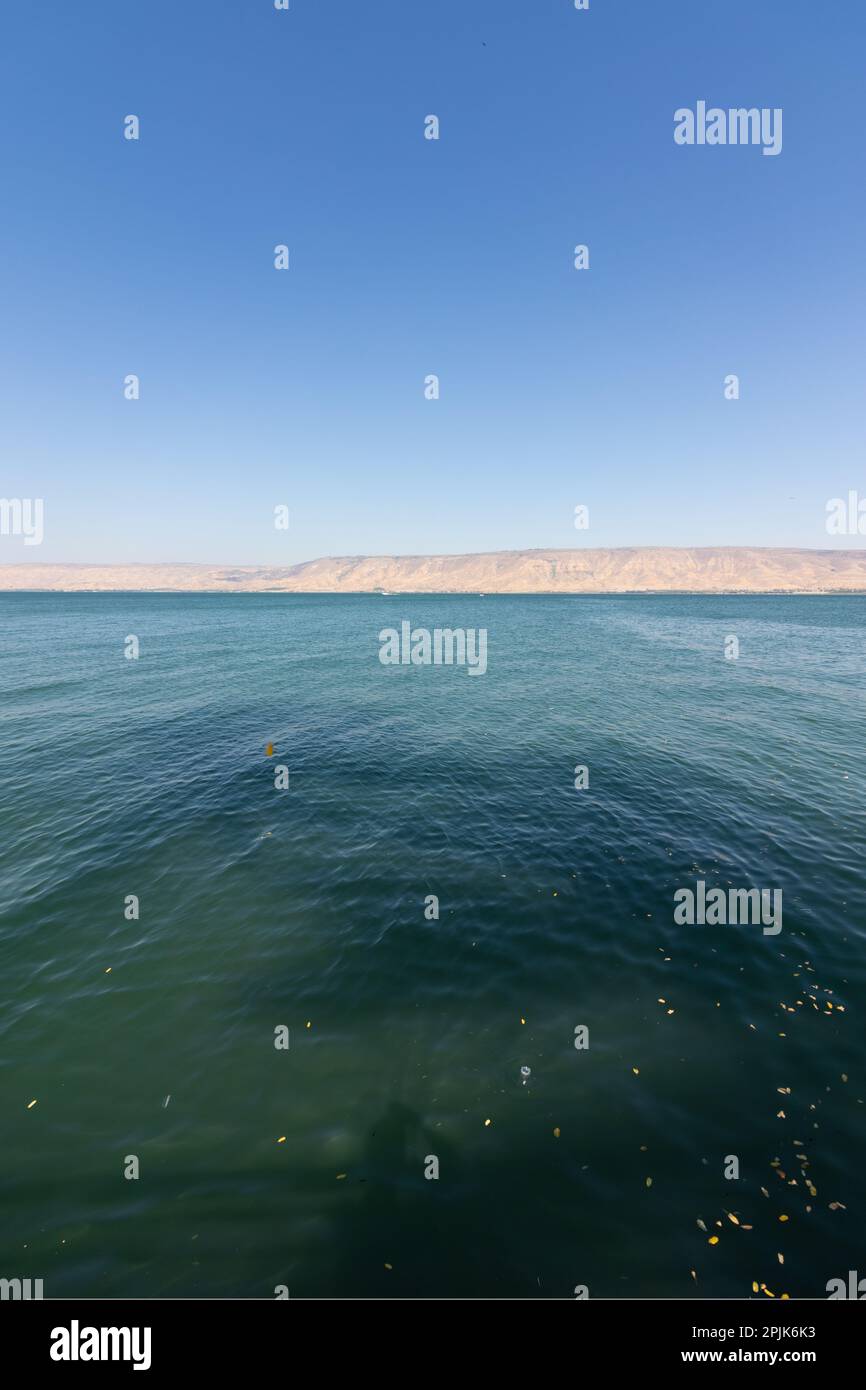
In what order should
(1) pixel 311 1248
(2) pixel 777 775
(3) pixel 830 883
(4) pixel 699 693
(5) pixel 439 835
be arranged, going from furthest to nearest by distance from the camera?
(4) pixel 699 693, (2) pixel 777 775, (5) pixel 439 835, (3) pixel 830 883, (1) pixel 311 1248

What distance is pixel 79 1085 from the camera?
13.8 m

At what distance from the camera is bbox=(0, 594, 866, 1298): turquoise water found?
10219 mm

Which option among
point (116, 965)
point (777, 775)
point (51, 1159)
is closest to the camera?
point (51, 1159)

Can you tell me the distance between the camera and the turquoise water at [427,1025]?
1022cm

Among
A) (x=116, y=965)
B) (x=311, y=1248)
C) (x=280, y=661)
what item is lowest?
(x=311, y=1248)

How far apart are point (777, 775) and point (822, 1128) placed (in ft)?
91.2

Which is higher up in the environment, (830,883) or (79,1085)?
(830,883)

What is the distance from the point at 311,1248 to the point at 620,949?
523 inches

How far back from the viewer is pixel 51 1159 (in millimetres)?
11875

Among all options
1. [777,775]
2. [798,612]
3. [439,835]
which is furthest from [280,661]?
[798,612]

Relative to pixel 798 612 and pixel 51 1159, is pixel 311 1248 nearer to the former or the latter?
pixel 51 1159

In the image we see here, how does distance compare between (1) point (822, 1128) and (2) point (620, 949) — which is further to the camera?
(2) point (620, 949)

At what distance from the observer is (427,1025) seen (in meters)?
15.3

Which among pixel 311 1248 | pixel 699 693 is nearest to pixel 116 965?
pixel 311 1248
